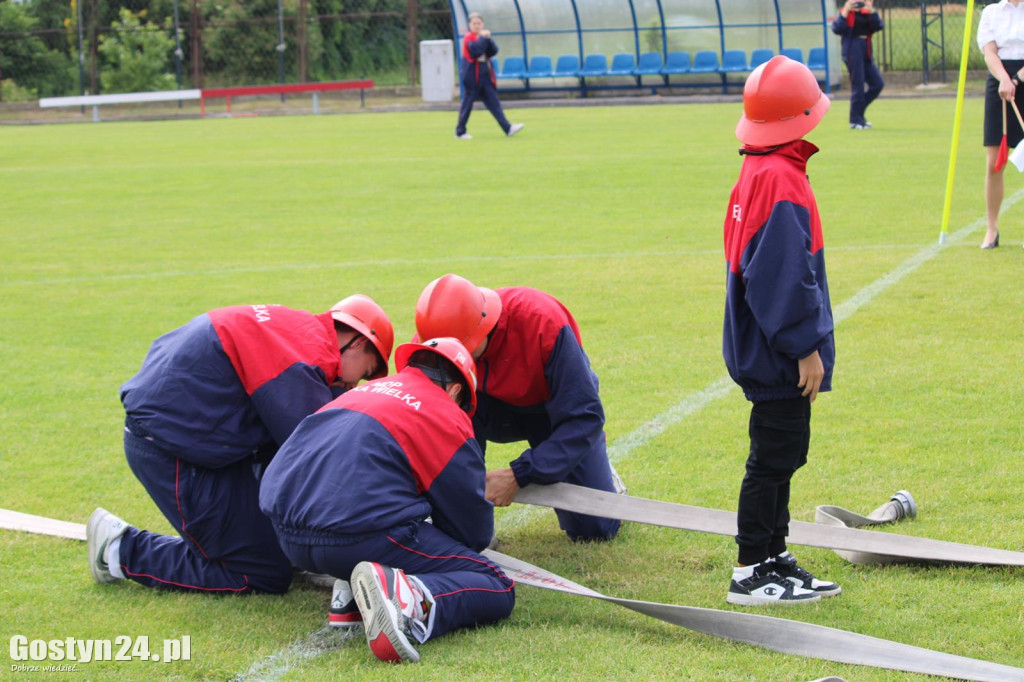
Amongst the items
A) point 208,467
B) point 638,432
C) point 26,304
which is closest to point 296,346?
point 208,467

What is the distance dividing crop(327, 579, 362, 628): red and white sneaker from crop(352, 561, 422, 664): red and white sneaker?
0.26m

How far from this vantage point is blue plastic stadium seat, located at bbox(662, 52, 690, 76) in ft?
102

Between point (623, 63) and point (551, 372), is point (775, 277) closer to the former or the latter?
point (551, 372)

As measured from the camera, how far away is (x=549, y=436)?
457 centimetres

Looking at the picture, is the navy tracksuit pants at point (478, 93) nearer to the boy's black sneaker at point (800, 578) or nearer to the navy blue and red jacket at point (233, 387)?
the navy blue and red jacket at point (233, 387)

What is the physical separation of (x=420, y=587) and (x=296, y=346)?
1.05 m

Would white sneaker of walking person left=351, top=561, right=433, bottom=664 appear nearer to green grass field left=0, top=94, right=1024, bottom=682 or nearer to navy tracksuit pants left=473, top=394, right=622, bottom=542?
green grass field left=0, top=94, right=1024, bottom=682

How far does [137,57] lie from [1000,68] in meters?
33.2

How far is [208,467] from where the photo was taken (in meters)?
4.18

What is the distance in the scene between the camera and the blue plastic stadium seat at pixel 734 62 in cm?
3003

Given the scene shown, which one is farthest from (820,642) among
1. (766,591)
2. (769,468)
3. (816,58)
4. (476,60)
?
(816,58)

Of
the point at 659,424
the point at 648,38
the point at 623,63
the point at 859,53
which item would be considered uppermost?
the point at 648,38

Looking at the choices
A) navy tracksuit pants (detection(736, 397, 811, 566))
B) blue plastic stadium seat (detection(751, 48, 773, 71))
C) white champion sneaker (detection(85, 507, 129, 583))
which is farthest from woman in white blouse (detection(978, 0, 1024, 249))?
blue plastic stadium seat (detection(751, 48, 773, 71))

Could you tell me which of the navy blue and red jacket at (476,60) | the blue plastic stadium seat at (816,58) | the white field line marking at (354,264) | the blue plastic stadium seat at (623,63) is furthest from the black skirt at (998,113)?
the blue plastic stadium seat at (623,63)
